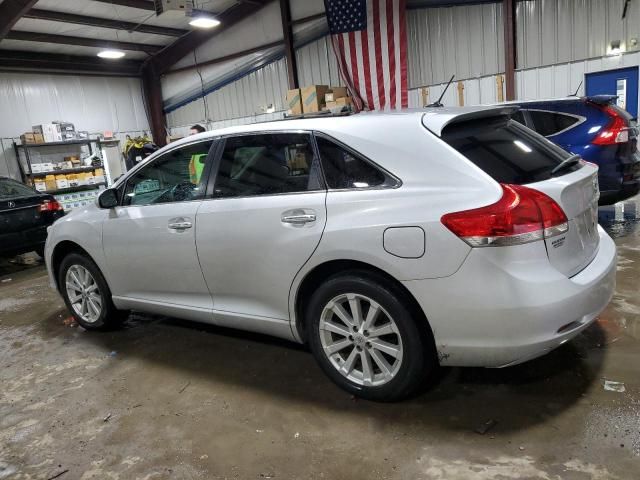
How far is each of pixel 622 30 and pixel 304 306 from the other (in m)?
8.71

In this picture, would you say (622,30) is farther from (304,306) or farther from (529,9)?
(304,306)

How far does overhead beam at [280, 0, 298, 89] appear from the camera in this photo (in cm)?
1159

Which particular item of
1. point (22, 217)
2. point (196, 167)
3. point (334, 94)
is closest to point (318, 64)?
point (334, 94)

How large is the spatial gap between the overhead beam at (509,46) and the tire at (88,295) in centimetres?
834

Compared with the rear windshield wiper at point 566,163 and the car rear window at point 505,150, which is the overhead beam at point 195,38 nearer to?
the car rear window at point 505,150

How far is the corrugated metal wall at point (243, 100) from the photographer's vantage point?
1255 cm

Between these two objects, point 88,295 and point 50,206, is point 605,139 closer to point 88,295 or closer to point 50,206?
point 88,295

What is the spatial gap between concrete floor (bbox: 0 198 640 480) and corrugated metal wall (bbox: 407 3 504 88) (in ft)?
24.1

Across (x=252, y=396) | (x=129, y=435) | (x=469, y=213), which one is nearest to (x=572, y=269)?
(x=469, y=213)

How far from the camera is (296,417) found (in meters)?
2.53

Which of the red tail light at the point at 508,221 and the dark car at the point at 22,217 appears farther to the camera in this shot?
the dark car at the point at 22,217

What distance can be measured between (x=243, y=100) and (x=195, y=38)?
2.21m

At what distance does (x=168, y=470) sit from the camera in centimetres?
222

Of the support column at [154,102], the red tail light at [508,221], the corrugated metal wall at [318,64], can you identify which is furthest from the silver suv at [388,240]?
the support column at [154,102]
